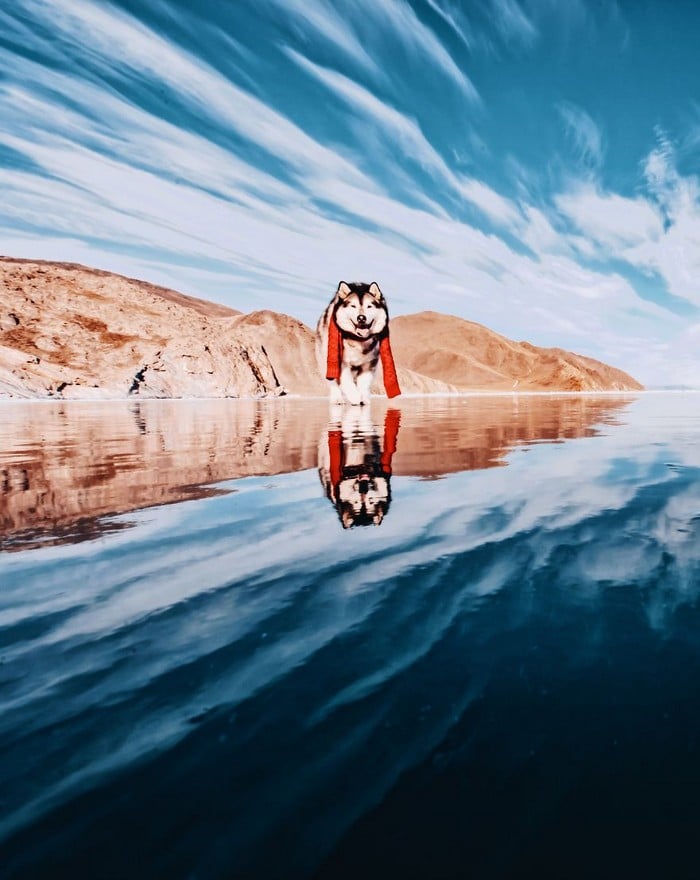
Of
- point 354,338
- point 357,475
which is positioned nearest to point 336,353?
point 354,338

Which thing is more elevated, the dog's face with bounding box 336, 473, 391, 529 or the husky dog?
the husky dog

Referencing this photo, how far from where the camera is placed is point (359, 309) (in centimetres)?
2531

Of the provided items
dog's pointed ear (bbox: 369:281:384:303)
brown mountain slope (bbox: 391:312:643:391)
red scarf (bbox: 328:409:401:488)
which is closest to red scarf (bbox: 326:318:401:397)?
dog's pointed ear (bbox: 369:281:384:303)

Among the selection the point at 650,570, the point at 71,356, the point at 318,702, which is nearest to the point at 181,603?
the point at 318,702

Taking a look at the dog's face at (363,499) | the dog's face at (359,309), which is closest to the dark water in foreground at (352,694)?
the dog's face at (363,499)

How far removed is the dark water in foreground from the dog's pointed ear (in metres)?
22.5

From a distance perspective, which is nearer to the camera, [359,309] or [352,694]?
[352,694]

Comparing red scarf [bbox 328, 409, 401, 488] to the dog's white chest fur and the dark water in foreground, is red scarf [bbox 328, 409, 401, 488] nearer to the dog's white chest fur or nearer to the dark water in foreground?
the dark water in foreground

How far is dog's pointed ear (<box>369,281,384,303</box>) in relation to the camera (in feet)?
84.3

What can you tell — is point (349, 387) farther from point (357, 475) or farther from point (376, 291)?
point (357, 475)

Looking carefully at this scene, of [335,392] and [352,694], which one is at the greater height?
[335,392]

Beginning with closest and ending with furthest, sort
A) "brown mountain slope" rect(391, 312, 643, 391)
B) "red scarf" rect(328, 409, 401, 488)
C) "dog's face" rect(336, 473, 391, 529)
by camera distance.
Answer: "dog's face" rect(336, 473, 391, 529) → "red scarf" rect(328, 409, 401, 488) → "brown mountain slope" rect(391, 312, 643, 391)

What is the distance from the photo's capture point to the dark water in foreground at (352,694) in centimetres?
134

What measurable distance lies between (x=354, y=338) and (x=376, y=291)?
105 inches
